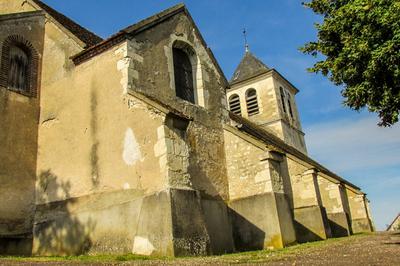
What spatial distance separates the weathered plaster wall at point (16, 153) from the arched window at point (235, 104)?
1839 cm

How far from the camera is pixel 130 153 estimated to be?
8758 millimetres

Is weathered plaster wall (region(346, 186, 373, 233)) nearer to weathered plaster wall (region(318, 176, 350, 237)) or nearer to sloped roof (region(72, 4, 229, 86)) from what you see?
weathered plaster wall (region(318, 176, 350, 237))

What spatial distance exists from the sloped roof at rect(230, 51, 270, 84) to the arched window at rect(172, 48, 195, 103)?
53.9 feet

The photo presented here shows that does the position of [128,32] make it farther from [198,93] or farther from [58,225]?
[58,225]

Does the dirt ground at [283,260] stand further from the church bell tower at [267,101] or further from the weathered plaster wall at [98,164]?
the church bell tower at [267,101]

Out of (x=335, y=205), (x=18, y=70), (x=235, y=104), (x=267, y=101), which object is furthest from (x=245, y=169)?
(x=235, y=104)

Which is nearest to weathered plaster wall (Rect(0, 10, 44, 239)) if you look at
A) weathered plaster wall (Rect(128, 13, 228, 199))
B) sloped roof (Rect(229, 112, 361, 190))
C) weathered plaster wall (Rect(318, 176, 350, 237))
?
weathered plaster wall (Rect(128, 13, 228, 199))

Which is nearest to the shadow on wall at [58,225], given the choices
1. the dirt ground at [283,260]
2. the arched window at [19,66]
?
the dirt ground at [283,260]

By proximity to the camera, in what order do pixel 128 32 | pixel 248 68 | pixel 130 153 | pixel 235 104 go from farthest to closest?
pixel 248 68 < pixel 235 104 < pixel 128 32 < pixel 130 153

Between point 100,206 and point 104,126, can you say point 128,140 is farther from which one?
point 100,206

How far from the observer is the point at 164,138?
27.1 ft

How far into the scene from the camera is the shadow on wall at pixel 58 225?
885 cm

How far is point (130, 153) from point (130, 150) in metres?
0.07

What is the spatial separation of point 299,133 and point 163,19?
2013 cm
